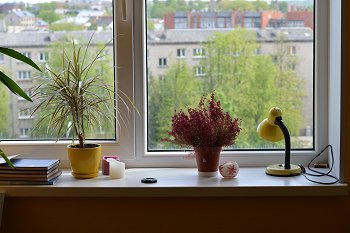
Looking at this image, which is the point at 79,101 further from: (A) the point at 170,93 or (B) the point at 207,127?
(B) the point at 207,127

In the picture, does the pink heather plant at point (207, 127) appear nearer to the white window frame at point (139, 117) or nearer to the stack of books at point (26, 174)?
the white window frame at point (139, 117)

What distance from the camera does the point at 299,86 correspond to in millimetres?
2473

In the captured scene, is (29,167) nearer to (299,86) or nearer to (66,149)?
(66,149)

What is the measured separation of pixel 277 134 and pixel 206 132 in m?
0.31

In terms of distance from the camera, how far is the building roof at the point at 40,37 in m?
2.47

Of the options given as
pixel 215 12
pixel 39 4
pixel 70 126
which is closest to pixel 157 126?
pixel 70 126

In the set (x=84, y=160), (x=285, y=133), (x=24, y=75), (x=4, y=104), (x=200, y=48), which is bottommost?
(x=84, y=160)

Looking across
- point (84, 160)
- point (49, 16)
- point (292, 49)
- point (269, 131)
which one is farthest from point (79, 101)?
point (292, 49)

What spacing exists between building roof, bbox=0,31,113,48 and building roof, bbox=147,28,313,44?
0.80 feet

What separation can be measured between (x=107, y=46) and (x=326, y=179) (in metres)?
1.10

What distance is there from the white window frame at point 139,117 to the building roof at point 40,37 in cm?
9

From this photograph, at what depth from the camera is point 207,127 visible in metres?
2.26

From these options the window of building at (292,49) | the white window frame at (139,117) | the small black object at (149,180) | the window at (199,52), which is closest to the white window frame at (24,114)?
the white window frame at (139,117)

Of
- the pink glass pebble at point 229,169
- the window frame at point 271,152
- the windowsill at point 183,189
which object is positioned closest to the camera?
the windowsill at point 183,189
